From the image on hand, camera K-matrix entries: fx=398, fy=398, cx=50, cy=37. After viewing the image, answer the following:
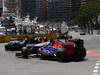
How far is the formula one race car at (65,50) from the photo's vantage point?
2530 cm

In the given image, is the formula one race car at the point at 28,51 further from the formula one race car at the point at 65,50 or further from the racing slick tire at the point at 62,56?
the racing slick tire at the point at 62,56

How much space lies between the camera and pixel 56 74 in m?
17.9

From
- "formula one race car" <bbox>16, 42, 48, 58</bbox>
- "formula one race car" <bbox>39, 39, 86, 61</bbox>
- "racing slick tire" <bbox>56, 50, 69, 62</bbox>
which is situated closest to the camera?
"racing slick tire" <bbox>56, 50, 69, 62</bbox>

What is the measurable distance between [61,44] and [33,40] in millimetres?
29017

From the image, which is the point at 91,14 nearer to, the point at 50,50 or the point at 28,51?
the point at 28,51

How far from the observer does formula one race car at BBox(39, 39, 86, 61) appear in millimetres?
25297

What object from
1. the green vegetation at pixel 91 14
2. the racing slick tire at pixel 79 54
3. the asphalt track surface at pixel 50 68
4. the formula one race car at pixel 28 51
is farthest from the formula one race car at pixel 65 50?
the green vegetation at pixel 91 14

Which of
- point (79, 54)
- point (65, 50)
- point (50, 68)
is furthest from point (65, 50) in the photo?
point (50, 68)

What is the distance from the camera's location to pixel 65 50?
2523cm

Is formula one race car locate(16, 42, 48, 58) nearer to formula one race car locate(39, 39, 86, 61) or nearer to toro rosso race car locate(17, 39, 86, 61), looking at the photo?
toro rosso race car locate(17, 39, 86, 61)

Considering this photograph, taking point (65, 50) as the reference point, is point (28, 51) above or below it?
below

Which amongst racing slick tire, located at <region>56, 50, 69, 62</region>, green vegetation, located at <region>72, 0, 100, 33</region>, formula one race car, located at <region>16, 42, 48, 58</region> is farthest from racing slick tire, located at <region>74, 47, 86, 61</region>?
green vegetation, located at <region>72, 0, 100, 33</region>

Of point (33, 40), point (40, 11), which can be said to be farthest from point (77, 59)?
point (40, 11)

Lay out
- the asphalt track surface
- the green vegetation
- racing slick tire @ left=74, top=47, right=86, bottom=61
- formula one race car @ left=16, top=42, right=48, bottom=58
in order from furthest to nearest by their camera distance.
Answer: the green vegetation < formula one race car @ left=16, top=42, right=48, bottom=58 < racing slick tire @ left=74, top=47, right=86, bottom=61 < the asphalt track surface
